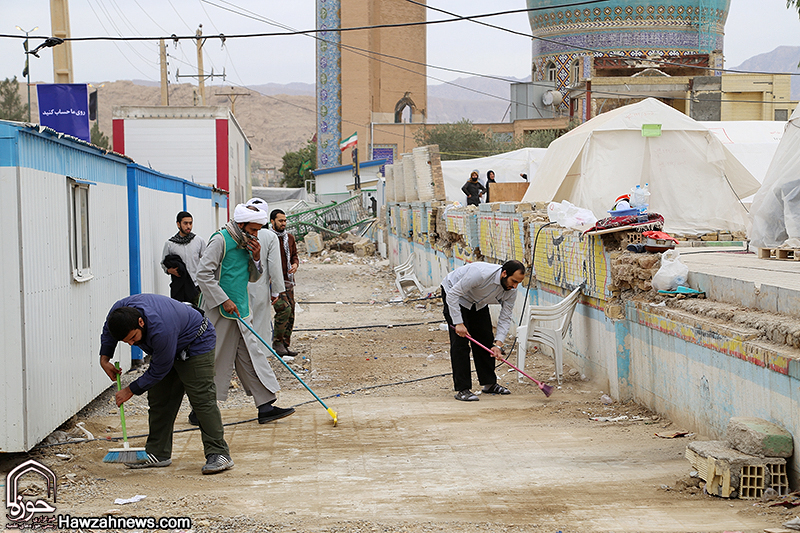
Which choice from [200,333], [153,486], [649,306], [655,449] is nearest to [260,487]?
[153,486]

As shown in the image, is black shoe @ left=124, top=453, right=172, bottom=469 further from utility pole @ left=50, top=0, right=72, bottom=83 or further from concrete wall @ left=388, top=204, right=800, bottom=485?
utility pole @ left=50, top=0, right=72, bottom=83

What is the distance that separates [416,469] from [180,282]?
4.58 meters

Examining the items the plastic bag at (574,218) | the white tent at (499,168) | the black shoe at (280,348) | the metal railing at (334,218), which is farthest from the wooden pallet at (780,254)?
the metal railing at (334,218)

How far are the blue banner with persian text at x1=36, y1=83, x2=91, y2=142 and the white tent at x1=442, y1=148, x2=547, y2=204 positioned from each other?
49.9ft

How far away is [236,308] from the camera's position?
6.34 meters

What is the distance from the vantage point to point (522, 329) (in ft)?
26.8

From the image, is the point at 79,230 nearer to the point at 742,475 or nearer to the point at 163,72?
the point at 742,475

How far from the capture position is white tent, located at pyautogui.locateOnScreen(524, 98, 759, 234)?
13.2 meters

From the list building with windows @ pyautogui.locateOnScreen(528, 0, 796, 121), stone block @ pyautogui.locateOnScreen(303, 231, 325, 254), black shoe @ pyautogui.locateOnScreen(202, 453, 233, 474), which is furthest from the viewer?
building with windows @ pyautogui.locateOnScreen(528, 0, 796, 121)

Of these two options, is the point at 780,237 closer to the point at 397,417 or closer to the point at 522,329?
the point at 522,329

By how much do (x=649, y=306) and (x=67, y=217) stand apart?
4.60m

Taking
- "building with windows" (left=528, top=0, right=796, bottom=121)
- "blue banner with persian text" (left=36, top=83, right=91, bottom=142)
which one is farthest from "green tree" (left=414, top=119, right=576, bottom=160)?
"blue banner with persian text" (left=36, top=83, right=91, bottom=142)

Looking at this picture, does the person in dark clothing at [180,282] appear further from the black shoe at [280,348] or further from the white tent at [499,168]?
the white tent at [499,168]

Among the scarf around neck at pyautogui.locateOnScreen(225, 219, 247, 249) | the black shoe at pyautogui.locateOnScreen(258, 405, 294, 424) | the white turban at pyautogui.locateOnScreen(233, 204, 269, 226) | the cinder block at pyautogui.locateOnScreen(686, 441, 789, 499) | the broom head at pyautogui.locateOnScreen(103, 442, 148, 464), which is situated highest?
the white turban at pyautogui.locateOnScreen(233, 204, 269, 226)
